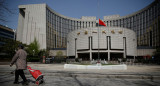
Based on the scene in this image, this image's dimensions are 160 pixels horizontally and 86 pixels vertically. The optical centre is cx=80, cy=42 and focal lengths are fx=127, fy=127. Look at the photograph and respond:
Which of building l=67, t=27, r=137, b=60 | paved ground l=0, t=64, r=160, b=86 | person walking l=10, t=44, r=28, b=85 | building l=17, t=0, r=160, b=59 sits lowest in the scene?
paved ground l=0, t=64, r=160, b=86

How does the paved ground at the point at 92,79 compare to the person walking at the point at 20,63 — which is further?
the paved ground at the point at 92,79

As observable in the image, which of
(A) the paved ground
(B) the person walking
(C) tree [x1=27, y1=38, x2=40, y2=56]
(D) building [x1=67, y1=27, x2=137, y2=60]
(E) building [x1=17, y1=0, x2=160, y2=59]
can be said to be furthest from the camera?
(E) building [x1=17, y1=0, x2=160, y2=59]

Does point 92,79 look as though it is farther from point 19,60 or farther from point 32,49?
point 32,49

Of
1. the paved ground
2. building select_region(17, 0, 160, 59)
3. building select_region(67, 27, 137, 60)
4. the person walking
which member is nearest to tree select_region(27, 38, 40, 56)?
building select_region(17, 0, 160, 59)

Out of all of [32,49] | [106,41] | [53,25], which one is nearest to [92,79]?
[106,41]

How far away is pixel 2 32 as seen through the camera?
294ft

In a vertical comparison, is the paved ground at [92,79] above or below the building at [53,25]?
below

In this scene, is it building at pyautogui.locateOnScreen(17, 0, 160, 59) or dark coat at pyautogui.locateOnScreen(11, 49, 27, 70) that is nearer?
dark coat at pyautogui.locateOnScreen(11, 49, 27, 70)

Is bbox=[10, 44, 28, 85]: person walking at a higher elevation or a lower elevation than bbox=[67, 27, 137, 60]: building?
lower

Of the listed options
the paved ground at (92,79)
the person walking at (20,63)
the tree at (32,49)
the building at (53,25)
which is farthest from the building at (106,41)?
the person walking at (20,63)

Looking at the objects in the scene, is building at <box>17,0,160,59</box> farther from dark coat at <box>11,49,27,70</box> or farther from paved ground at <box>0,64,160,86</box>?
dark coat at <box>11,49,27,70</box>

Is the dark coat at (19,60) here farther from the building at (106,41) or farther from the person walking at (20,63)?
the building at (106,41)

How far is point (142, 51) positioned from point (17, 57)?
73.6 m

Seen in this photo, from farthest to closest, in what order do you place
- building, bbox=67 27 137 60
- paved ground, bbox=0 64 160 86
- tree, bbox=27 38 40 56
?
building, bbox=67 27 137 60, tree, bbox=27 38 40 56, paved ground, bbox=0 64 160 86
